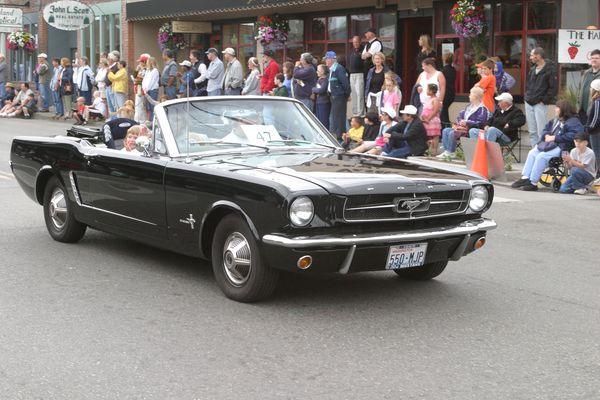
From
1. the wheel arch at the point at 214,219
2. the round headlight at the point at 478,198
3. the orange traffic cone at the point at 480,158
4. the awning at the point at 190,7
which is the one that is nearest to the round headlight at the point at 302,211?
the wheel arch at the point at 214,219

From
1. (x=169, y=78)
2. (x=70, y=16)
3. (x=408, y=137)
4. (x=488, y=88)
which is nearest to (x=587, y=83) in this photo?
(x=488, y=88)

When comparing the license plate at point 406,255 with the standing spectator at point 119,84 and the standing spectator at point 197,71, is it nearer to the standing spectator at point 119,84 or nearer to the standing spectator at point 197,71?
the standing spectator at point 197,71

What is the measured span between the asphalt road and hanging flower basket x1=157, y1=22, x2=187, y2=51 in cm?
2389

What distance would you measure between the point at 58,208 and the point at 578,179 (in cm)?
793

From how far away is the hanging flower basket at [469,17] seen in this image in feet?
65.4

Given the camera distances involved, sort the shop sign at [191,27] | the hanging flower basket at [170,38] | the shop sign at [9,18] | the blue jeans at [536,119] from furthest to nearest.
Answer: the shop sign at [9,18] < the hanging flower basket at [170,38] < the shop sign at [191,27] < the blue jeans at [536,119]

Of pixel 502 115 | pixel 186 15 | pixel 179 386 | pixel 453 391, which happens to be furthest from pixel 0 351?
pixel 186 15

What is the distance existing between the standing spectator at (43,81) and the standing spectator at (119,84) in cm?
760

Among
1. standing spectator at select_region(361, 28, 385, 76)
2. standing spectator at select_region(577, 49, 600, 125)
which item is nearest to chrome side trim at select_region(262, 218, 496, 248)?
standing spectator at select_region(577, 49, 600, 125)

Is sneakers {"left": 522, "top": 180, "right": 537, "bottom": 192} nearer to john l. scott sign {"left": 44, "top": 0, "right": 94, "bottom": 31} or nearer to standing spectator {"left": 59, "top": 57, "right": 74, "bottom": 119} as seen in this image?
standing spectator {"left": 59, "top": 57, "right": 74, "bottom": 119}

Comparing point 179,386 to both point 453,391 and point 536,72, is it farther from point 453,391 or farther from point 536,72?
point 536,72

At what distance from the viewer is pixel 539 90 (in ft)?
53.9

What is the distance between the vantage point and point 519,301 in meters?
6.91

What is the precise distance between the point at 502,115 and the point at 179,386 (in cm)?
1242
